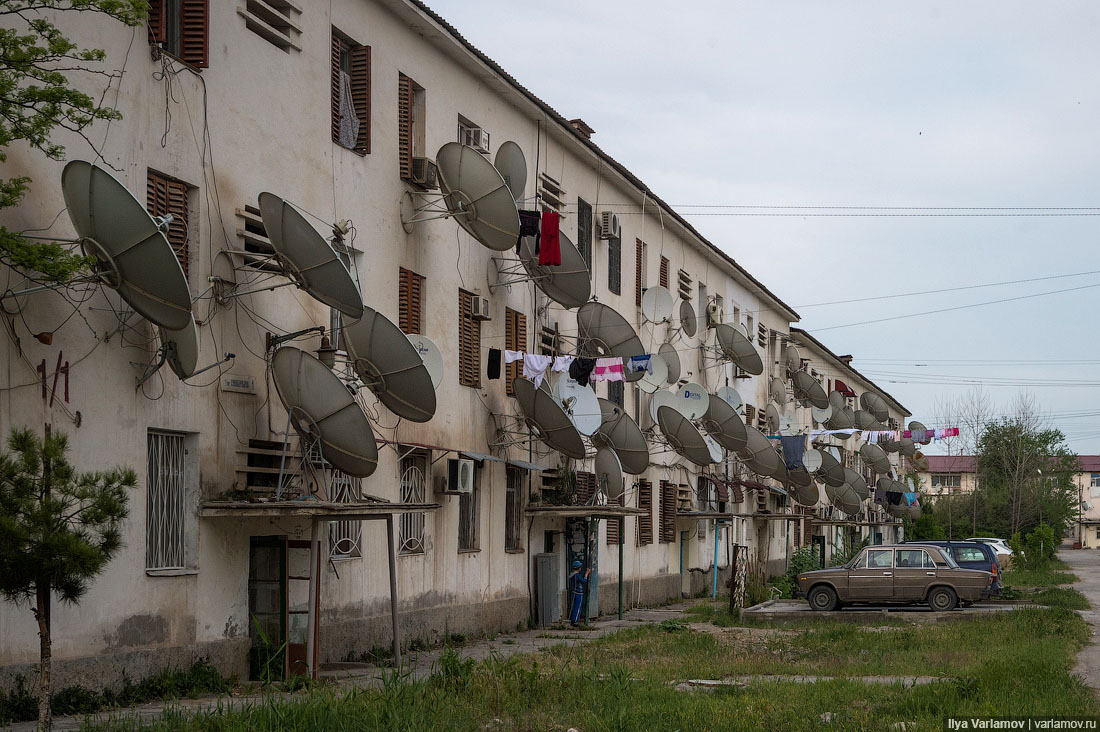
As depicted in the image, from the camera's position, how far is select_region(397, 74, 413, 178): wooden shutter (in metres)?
Answer: 19.2

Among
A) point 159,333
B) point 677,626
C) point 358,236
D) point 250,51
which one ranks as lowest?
point 677,626

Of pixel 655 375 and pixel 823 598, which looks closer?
pixel 823 598

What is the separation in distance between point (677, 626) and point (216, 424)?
11709mm

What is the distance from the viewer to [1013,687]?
1234cm

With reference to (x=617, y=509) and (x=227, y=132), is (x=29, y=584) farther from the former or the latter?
(x=617, y=509)

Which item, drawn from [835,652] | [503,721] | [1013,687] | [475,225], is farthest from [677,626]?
[503,721]

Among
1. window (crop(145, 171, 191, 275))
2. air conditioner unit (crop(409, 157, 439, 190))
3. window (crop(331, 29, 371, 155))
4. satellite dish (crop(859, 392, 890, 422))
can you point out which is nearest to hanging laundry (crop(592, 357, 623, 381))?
air conditioner unit (crop(409, 157, 439, 190))

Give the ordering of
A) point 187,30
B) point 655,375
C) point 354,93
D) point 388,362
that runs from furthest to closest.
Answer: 1. point 655,375
2. point 354,93
3. point 388,362
4. point 187,30

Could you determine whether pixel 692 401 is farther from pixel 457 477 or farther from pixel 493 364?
pixel 457 477

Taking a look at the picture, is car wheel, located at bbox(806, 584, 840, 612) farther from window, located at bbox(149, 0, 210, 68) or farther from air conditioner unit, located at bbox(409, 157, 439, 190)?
window, located at bbox(149, 0, 210, 68)

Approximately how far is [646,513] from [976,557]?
28.2ft

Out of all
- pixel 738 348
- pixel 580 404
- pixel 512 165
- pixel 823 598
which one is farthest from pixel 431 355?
pixel 738 348

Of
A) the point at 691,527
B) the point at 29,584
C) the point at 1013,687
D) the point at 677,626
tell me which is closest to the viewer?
the point at 29,584

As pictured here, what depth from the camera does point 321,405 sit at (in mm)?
14727
